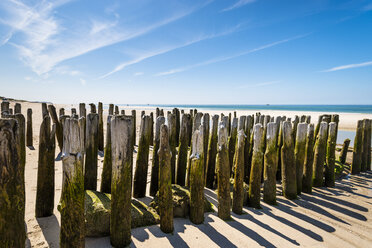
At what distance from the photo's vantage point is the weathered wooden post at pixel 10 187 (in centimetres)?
175

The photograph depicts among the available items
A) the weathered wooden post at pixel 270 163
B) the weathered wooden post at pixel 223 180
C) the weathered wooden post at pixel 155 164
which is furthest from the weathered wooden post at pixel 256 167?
the weathered wooden post at pixel 155 164

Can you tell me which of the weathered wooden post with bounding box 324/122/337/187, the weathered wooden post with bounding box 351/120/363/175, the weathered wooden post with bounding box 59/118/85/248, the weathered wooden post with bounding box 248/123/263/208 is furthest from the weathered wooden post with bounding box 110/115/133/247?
the weathered wooden post with bounding box 351/120/363/175

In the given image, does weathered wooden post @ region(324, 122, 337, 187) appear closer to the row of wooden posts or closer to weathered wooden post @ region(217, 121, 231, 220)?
the row of wooden posts

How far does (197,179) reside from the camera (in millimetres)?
3350

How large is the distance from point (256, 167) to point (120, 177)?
2.79 metres


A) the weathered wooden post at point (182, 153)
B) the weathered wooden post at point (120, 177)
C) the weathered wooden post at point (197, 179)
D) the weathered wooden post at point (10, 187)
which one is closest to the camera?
the weathered wooden post at point (10, 187)

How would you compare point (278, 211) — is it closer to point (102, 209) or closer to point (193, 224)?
point (193, 224)

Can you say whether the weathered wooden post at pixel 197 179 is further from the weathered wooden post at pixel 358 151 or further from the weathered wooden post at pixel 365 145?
the weathered wooden post at pixel 365 145

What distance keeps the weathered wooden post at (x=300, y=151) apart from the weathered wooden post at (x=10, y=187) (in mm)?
5494

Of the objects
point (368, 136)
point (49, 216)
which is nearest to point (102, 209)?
point (49, 216)

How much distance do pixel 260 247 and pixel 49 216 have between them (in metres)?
3.39

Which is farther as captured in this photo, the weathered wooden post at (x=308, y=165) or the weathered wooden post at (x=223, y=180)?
the weathered wooden post at (x=308, y=165)

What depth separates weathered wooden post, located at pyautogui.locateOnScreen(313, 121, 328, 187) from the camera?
563cm

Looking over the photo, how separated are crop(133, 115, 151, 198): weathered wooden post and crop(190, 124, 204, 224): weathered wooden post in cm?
104
